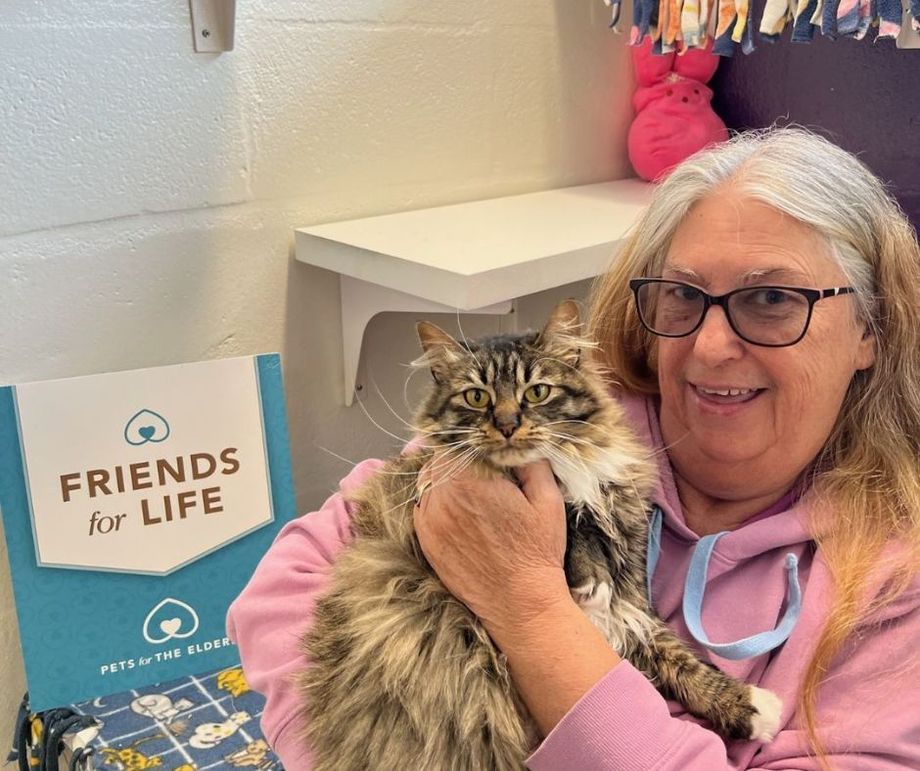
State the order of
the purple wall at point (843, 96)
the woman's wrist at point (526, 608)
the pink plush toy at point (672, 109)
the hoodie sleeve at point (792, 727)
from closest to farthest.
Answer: the hoodie sleeve at point (792, 727) → the woman's wrist at point (526, 608) → the purple wall at point (843, 96) → the pink plush toy at point (672, 109)

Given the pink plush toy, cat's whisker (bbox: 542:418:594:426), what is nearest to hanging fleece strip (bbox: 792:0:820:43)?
the pink plush toy

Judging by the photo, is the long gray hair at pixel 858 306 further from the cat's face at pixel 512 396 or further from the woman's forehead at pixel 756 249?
the cat's face at pixel 512 396

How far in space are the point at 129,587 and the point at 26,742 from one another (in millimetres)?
359

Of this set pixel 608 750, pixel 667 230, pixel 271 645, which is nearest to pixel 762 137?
pixel 667 230

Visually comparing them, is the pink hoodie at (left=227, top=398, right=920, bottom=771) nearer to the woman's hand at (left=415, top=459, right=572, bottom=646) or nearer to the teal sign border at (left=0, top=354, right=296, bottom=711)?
the woman's hand at (left=415, top=459, right=572, bottom=646)

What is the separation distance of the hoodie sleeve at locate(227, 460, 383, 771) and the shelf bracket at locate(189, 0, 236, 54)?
2.83 feet

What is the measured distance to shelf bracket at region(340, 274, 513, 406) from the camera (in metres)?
1.80

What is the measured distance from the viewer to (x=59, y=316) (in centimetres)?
162

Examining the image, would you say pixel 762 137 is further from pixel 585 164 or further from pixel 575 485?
pixel 585 164

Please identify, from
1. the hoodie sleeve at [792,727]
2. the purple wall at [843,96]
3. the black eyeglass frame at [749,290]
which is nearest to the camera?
the hoodie sleeve at [792,727]

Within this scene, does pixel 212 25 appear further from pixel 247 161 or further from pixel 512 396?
pixel 512 396

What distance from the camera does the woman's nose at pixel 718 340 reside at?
1.27 m

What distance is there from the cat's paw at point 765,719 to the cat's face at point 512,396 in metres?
0.40

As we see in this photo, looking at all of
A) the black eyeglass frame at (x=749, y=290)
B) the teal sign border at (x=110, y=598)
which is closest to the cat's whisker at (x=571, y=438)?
the black eyeglass frame at (x=749, y=290)
